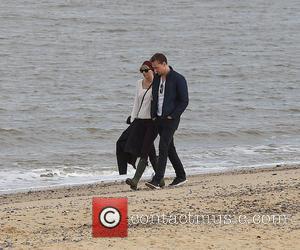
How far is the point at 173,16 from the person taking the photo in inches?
1628

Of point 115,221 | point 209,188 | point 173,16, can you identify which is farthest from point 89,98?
point 173,16

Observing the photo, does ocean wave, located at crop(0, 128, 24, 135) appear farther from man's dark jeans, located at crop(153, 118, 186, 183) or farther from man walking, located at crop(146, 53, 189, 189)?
man walking, located at crop(146, 53, 189, 189)

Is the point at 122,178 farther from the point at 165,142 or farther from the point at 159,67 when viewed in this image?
the point at 159,67

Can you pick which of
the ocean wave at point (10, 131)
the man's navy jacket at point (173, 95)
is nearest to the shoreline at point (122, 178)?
the man's navy jacket at point (173, 95)

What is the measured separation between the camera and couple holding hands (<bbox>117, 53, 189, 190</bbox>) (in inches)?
446

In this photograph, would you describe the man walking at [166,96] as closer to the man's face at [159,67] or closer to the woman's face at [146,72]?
the man's face at [159,67]

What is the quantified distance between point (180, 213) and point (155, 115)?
1.91 m

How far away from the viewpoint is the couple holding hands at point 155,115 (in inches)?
446

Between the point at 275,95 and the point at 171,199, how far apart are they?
1390 centimetres

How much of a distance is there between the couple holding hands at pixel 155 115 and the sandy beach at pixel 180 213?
36cm

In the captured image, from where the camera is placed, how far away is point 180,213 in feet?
32.1

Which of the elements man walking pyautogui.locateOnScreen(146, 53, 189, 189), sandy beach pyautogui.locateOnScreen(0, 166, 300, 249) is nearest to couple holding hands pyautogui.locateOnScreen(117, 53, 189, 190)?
man walking pyautogui.locateOnScreen(146, 53, 189, 189)

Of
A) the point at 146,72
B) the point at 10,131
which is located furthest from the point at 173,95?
the point at 10,131

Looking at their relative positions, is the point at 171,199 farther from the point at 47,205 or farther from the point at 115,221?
the point at 115,221
